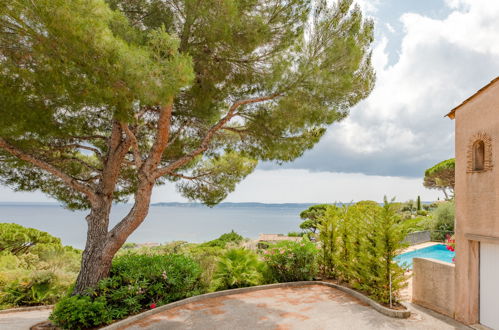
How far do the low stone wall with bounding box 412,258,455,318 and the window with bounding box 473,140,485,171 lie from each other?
1.96 metres

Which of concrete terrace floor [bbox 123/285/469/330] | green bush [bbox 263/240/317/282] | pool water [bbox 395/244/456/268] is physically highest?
green bush [bbox 263/240/317/282]

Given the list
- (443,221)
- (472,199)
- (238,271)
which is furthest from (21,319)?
(443,221)

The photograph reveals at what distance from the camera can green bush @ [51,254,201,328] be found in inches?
223

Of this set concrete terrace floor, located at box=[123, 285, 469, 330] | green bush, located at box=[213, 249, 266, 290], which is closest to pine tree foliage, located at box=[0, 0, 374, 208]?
green bush, located at box=[213, 249, 266, 290]

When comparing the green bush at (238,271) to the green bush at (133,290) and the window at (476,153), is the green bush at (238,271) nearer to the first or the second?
the green bush at (133,290)

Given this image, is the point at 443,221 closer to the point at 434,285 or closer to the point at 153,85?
the point at 434,285

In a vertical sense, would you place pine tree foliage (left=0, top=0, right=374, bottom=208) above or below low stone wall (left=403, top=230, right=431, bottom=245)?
above

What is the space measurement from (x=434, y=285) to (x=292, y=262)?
142 inches

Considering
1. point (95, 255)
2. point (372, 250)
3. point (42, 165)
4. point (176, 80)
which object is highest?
point (176, 80)

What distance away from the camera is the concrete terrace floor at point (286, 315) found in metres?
5.55

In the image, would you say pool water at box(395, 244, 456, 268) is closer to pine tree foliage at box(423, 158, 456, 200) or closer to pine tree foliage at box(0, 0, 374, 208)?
pine tree foliage at box(0, 0, 374, 208)

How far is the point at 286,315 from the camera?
6059 mm

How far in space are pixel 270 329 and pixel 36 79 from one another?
616 cm

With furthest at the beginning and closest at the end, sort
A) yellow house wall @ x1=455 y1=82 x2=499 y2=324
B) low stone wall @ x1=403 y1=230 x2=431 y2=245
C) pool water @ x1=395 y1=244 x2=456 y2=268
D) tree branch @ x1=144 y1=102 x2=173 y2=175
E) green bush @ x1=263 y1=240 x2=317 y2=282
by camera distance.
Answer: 1. low stone wall @ x1=403 y1=230 x2=431 y2=245
2. pool water @ x1=395 y1=244 x2=456 y2=268
3. green bush @ x1=263 y1=240 x2=317 y2=282
4. tree branch @ x1=144 y1=102 x2=173 y2=175
5. yellow house wall @ x1=455 y1=82 x2=499 y2=324
